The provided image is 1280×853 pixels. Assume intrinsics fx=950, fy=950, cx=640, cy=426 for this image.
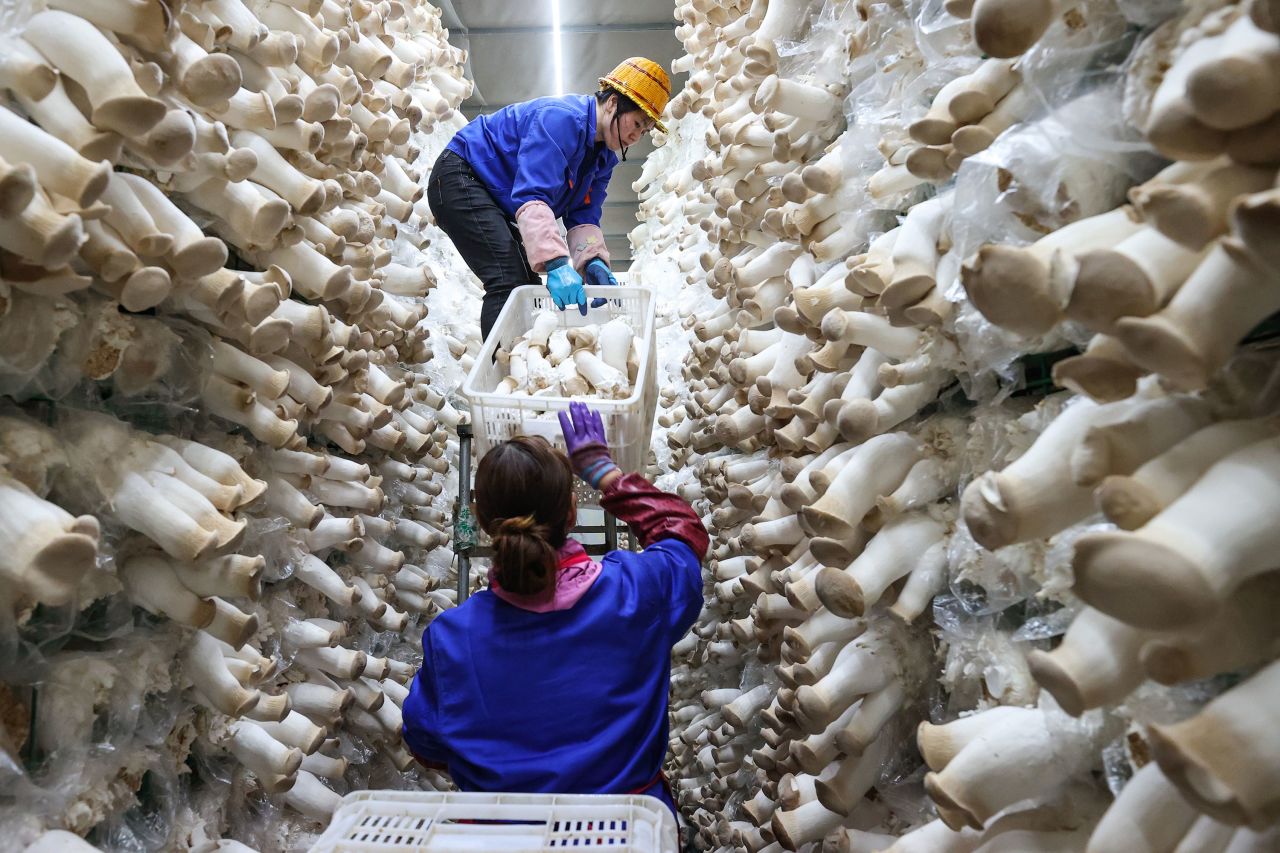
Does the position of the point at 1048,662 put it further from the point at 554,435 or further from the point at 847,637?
the point at 554,435

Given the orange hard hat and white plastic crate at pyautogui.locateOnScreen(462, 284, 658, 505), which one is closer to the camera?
white plastic crate at pyautogui.locateOnScreen(462, 284, 658, 505)

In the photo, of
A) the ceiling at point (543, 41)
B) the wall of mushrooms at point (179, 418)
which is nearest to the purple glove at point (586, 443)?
the wall of mushrooms at point (179, 418)

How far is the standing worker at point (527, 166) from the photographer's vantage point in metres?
2.83

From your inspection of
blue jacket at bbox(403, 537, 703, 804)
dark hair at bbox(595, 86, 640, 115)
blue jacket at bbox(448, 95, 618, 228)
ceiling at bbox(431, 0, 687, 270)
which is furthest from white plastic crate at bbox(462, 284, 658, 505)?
ceiling at bbox(431, 0, 687, 270)

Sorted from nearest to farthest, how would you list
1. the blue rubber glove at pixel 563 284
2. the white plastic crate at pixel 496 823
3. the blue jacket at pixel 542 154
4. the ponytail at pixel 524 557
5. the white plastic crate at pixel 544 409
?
the white plastic crate at pixel 496 823, the ponytail at pixel 524 557, the white plastic crate at pixel 544 409, the blue rubber glove at pixel 563 284, the blue jacket at pixel 542 154

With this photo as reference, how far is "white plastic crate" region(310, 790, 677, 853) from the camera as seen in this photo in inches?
48.4

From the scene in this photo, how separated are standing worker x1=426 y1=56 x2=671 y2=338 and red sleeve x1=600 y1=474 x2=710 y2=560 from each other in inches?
40.0

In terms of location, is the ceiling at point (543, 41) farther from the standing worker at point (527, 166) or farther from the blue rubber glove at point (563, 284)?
the blue rubber glove at point (563, 284)

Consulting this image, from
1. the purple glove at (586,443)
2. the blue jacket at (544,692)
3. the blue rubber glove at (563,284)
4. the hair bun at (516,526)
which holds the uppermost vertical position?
the blue rubber glove at (563,284)

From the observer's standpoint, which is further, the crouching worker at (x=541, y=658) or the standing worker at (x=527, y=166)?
the standing worker at (x=527, y=166)

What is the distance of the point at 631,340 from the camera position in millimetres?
2482

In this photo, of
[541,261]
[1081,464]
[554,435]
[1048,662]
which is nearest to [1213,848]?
[1048,662]

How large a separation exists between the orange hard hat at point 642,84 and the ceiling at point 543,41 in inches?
75.5

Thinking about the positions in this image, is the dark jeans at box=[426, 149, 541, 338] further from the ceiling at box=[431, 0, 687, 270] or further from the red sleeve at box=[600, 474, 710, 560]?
the ceiling at box=[431, 0, 687, 270]
